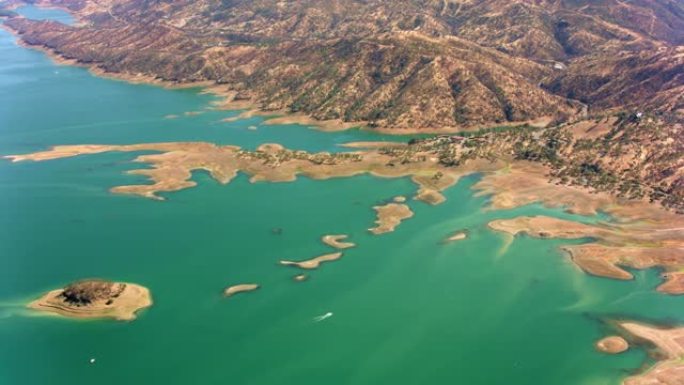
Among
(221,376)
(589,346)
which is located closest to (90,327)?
(221,376)

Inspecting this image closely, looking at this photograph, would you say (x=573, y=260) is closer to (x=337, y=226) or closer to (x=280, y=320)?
(x=337, y=226)

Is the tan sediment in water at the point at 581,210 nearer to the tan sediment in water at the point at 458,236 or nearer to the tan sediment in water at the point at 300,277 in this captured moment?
the tan sediment in water at the point at 458,236

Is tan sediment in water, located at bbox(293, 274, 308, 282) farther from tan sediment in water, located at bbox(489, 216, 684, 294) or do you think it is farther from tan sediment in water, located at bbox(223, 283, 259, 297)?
tan sediment in water, located at bbox(489, 216, 684, 294)

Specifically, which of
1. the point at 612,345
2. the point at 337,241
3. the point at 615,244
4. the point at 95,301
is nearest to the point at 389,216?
the point at 337,241

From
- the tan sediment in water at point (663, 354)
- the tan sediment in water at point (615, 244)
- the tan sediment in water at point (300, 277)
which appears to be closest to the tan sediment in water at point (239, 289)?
the tan sediment in water at point (300, 277)

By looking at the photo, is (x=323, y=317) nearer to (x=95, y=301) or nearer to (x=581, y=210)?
(x=95, y=301)

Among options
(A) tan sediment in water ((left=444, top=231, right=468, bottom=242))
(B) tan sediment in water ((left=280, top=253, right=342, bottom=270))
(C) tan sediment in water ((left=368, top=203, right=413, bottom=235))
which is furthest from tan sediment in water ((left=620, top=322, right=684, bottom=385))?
(B) tan sediment in water ((left=280, top=253, right=342, bottom=270))

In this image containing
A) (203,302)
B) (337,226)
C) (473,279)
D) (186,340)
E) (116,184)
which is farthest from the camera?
(116,184)
